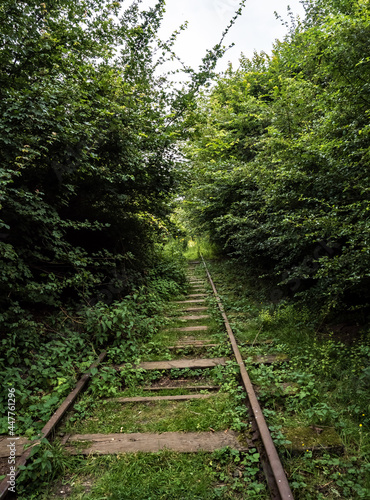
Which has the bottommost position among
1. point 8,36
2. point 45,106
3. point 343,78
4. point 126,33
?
point 343,78

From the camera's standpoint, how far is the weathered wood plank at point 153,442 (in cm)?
243

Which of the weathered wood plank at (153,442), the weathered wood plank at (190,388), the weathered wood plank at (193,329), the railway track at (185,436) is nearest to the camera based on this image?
the railway track at (185,436)

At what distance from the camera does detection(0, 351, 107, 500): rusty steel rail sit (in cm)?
203

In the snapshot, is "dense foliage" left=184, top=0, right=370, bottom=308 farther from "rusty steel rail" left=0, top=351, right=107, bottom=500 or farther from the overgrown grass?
"rusty steel rail" left=0, top=351, right=107, bottom=500

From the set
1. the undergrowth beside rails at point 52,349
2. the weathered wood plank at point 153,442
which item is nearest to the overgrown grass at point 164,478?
the weathered wood plank at point 153,442

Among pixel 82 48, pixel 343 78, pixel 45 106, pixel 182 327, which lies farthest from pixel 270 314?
pixel 82 48

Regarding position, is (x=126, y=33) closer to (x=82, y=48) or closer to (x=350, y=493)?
(x=82, y=48)

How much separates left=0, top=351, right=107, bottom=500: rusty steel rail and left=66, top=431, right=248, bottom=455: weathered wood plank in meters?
0.25

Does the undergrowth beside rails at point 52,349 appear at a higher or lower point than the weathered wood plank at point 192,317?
higher

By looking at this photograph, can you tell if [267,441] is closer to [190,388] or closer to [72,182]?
[190,388]

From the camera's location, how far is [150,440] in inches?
101

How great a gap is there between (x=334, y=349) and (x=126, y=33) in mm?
8938

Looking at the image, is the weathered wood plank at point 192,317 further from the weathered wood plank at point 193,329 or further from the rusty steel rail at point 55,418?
the rusty steel rail at point 55,418

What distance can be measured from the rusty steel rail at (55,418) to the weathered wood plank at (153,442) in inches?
9.9
